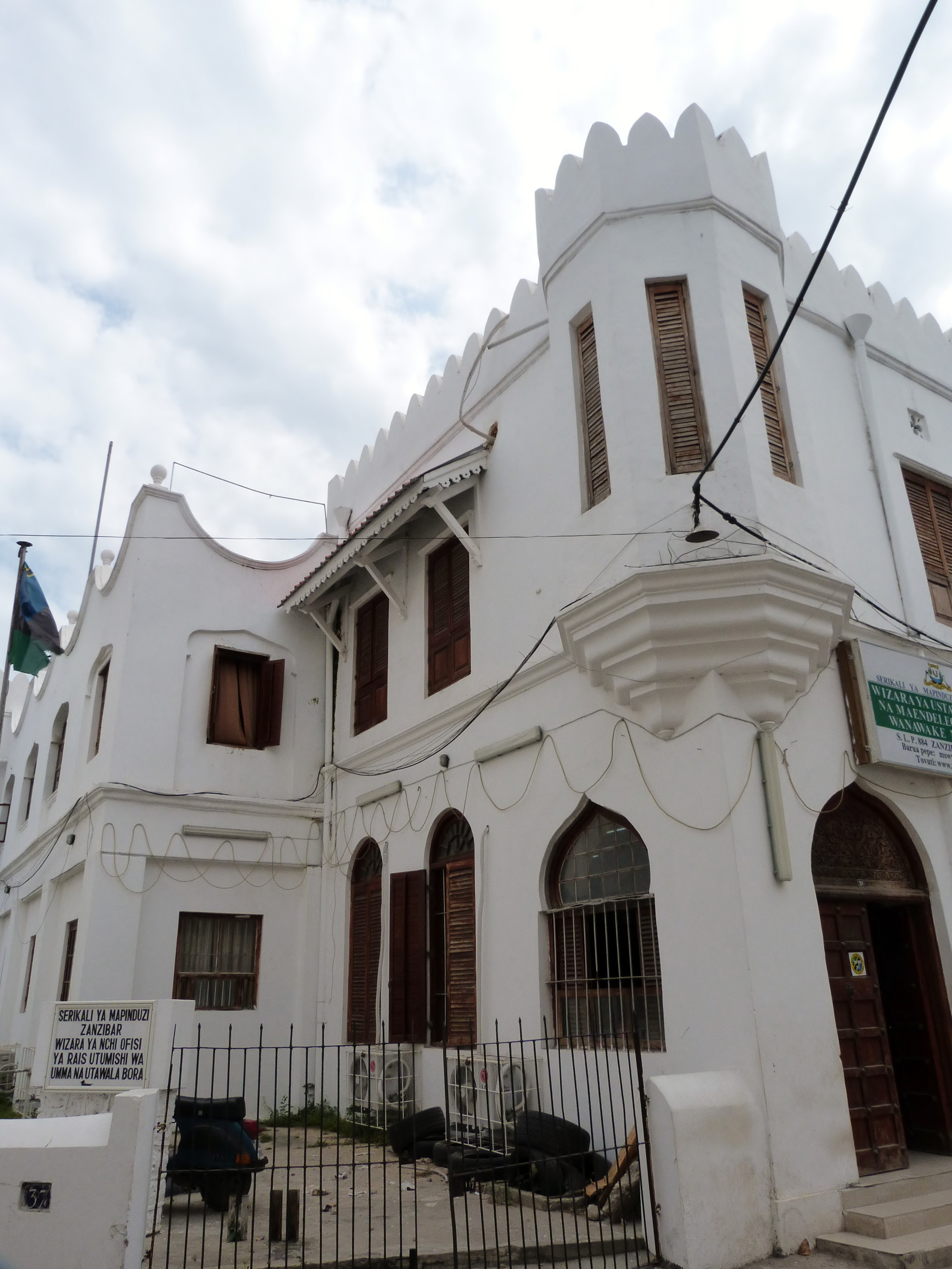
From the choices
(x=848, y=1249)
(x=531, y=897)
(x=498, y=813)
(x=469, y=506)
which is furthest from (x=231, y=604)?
(x=848, y=1249)

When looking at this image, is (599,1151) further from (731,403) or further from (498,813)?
(731,403)

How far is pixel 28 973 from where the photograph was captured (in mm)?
13758

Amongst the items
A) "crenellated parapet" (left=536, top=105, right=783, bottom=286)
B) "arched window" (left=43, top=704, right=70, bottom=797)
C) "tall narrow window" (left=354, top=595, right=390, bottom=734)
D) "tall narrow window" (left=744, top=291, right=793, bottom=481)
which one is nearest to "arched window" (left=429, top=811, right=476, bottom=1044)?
"tall narrow window" (left=354, top=595, right=390, bottom=734)

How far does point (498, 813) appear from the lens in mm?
8727

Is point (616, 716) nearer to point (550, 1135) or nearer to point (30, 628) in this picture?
point (550, 1135)

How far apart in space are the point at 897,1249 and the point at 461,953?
443 centimetres

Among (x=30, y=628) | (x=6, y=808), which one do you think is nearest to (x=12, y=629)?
(x=30, y=628)

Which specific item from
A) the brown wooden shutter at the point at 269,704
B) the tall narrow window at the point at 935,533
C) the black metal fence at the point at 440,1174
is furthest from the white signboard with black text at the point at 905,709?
the brown wooden shutter at the point at 269,704

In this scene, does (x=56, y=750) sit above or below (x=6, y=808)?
below

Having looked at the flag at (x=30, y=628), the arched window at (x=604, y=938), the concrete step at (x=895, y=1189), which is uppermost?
the flag at (x=30, y=628)

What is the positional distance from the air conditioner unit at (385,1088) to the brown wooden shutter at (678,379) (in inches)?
232

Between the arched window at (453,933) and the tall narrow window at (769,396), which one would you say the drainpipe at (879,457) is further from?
the arched window at (453,933)

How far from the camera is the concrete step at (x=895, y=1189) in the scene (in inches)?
236

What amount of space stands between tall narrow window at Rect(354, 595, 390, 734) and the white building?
7 centimetres
